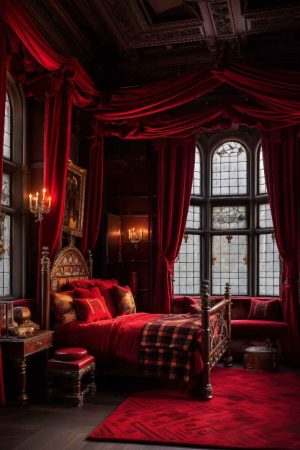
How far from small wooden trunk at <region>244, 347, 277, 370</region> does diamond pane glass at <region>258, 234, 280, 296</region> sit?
2.03 meters

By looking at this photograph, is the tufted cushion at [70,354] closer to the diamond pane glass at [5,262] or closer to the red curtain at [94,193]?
the diamond pane glass at [5,262]

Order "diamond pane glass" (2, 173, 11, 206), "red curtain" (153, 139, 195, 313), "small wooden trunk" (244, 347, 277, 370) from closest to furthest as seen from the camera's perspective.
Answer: "diamond pane glass" (2, 173, 11, 206), "small wooden trunk" (244, 347, 277, 370), "red curtain" (153, 139, 195, 313)

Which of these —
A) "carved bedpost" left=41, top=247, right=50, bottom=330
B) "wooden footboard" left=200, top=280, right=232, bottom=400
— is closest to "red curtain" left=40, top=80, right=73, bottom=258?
"carved bedpost" left=41, top=247, right=50, bottom=330

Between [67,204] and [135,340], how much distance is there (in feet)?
7.99

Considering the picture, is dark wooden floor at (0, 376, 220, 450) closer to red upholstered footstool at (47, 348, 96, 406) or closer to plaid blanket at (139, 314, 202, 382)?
red upholstered footstool at (47, 348, 96, 406)

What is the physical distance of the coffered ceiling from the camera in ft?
21.1

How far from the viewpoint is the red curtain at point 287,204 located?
25.3ft

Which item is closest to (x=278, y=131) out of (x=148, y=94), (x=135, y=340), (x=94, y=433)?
(x=148, y=94)

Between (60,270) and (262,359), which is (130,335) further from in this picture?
(262,359)

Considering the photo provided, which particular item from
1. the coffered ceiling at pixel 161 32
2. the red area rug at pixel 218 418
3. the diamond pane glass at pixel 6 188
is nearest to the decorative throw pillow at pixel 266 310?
the red area rug at pixel 218 418

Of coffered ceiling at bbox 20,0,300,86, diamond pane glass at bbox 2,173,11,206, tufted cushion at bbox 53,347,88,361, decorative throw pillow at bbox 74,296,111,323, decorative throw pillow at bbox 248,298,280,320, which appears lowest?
tufted cushion at bbox 53,347,88,361

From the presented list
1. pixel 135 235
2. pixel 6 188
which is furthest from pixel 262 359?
pixel 6 188

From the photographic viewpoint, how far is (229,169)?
368 inches

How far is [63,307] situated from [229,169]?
4622 millimetres
